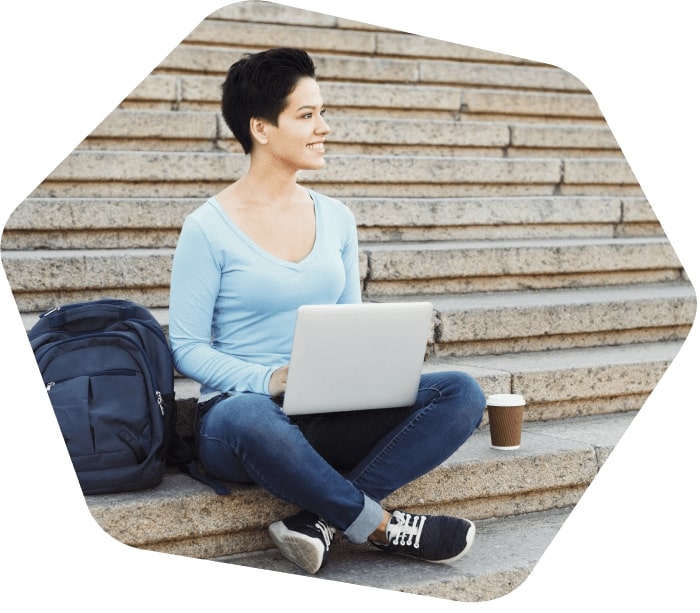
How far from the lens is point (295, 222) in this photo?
10.0ft

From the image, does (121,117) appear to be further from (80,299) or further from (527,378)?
(527,378)

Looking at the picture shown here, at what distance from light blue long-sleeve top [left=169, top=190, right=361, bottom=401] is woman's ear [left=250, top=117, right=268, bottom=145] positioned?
233 mm

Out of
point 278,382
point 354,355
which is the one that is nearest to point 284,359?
point 278,382

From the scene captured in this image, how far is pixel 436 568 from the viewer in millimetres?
2850

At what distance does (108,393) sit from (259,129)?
89cm

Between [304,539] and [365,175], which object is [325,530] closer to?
[304,539]

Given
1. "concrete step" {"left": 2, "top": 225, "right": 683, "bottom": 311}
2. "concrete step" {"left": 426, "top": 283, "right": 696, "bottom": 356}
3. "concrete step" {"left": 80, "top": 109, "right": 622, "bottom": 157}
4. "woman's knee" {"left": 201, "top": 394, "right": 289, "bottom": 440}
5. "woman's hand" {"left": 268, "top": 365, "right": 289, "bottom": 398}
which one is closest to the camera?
"woman's knee" {"left": 201, "top": 394, "right": 289, "bottom": 440}

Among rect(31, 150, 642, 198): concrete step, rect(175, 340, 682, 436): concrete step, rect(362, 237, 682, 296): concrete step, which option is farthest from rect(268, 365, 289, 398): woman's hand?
rect(31, 150, 642, 198): concrete step

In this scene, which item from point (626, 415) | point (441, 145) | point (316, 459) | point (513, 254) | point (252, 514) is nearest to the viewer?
point (316, 459)

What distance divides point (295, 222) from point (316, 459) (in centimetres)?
76

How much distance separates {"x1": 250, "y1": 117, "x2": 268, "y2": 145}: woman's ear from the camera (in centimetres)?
300

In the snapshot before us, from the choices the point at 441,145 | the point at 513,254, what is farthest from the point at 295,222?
the point at 441,145

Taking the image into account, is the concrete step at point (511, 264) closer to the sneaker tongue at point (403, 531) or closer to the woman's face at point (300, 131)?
the woman's face at point (300, 131)

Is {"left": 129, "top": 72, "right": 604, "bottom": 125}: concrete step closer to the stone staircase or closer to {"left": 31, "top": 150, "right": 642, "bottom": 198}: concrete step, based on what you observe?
the stone staircase
